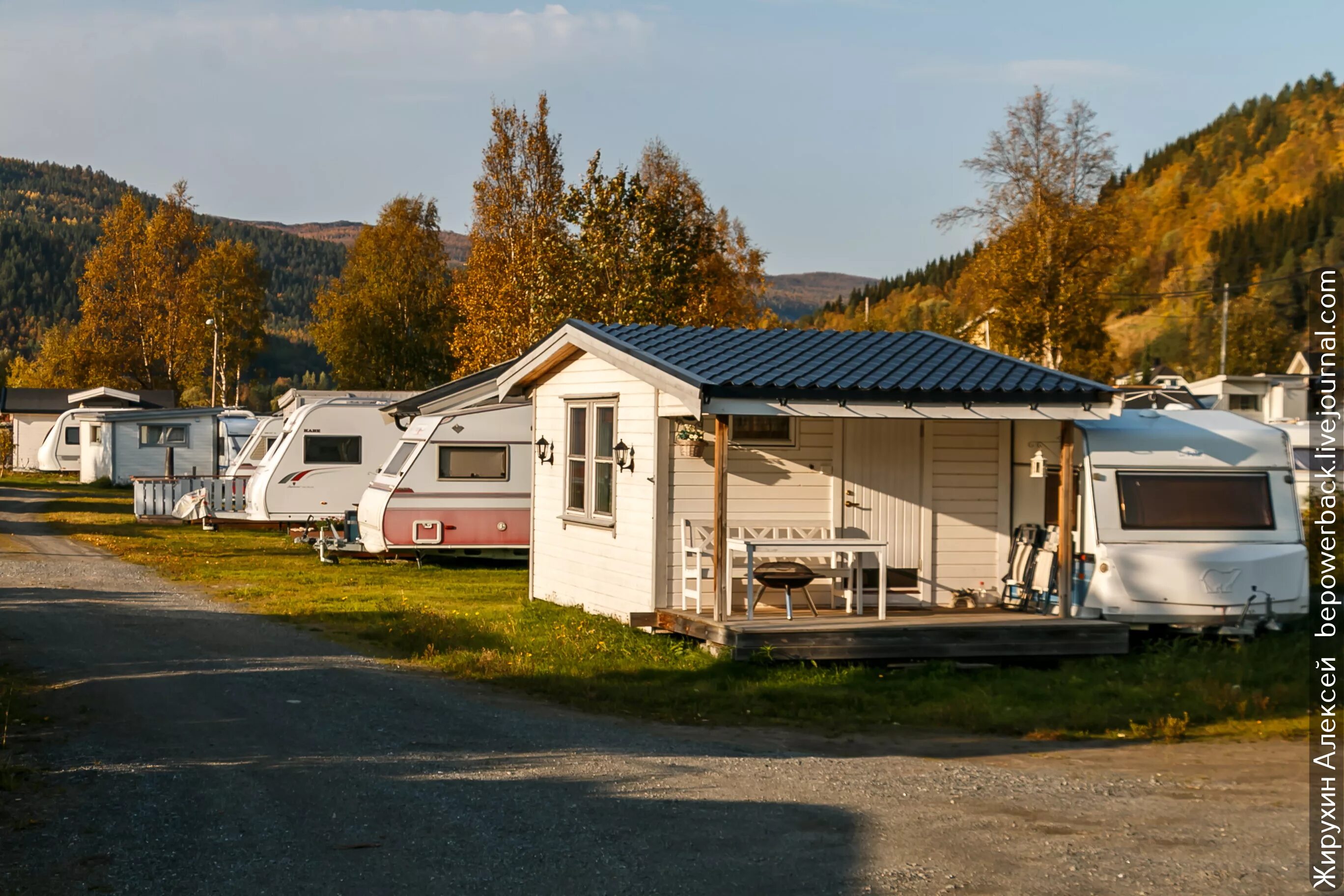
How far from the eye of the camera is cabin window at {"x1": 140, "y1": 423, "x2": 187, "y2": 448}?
36156 mm

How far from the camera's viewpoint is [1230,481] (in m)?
12.5

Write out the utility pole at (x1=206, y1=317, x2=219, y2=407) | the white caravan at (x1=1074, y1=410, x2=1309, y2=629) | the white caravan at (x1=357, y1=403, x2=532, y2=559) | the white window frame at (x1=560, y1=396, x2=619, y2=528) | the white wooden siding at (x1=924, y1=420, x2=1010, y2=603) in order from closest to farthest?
the white caravan at (x1=1074, y1=410, x2=1309, y2=629) < the white wooden siding at (x1=924, y1=420, x2=1010, y2=603) < the white window frame at (x1=560, y1=396, x2=619, y2=528) < the white caravan at (x1=357, y1=403, x2=532, y2=559) < the utility pole at (x1=206, y1=317, x2=219, y2=407)

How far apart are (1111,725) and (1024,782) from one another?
224 cm

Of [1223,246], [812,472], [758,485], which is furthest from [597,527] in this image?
[1223,246]

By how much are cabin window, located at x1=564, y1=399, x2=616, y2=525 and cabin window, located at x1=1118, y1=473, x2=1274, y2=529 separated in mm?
5224

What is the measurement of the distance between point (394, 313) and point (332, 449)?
115 feet

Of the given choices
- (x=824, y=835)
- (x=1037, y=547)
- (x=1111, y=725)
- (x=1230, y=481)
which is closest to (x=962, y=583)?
(x=1037, y=547)

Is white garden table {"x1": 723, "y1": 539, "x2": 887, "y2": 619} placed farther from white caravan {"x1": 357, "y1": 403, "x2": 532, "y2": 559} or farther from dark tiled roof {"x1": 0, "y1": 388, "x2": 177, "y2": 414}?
dark tiled roof {"x1": 0, "y1": 388, "x2": 177, "y2": 414}

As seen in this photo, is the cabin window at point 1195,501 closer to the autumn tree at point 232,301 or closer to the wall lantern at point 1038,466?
the wall lantern at point 1038,466

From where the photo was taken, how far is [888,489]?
43.2ft

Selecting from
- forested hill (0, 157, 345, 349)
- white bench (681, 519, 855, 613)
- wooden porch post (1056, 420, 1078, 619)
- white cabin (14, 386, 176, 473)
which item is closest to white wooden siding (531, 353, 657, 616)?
white bench (681, 519, 855, 613)

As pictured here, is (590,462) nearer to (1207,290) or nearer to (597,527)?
(597,527)

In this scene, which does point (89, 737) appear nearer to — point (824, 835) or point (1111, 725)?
point (824, 835)

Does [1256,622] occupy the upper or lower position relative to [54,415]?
lower
